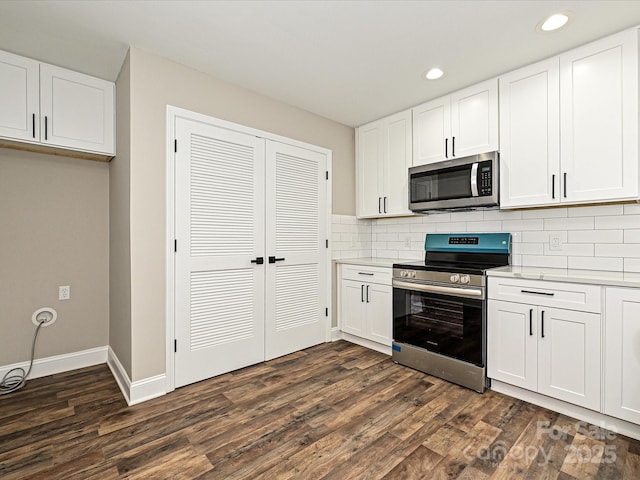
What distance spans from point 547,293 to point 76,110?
12.5 ft

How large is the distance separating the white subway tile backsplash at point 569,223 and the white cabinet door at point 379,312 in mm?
1438

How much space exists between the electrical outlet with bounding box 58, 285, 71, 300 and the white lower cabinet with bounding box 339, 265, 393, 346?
2.62 m

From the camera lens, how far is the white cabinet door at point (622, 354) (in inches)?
72.8

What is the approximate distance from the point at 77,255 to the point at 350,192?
2845mm

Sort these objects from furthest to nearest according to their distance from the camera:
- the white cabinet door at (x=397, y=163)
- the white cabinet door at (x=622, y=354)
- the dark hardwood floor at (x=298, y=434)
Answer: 1. the white cabinet door at (x=397, y=163)
2. the white cabinet door at (x=622, y=354)
3. the dark hardwood floor at (x=298, y=434)

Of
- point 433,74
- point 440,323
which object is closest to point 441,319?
point 440,323

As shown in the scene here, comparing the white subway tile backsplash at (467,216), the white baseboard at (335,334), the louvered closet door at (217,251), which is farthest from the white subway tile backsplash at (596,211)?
the louvered closet door at (217,251)

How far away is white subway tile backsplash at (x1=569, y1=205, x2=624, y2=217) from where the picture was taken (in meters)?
2.37

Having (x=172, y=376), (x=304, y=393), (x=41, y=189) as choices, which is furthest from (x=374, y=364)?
(x=41, y=189)

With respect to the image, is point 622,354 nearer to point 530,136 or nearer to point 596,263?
point 596,263

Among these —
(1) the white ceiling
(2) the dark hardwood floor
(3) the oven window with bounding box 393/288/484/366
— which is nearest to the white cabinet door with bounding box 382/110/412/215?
(1) the white ceiling

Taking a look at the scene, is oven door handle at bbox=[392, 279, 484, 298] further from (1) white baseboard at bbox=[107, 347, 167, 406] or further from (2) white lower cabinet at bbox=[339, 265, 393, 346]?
(1) white baseboard at bbox=[107, 347, 167, 406]

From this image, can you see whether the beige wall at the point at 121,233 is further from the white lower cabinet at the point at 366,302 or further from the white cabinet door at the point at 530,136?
the white cabinet door at the point at 530,136

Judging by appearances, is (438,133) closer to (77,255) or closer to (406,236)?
(406,236)
